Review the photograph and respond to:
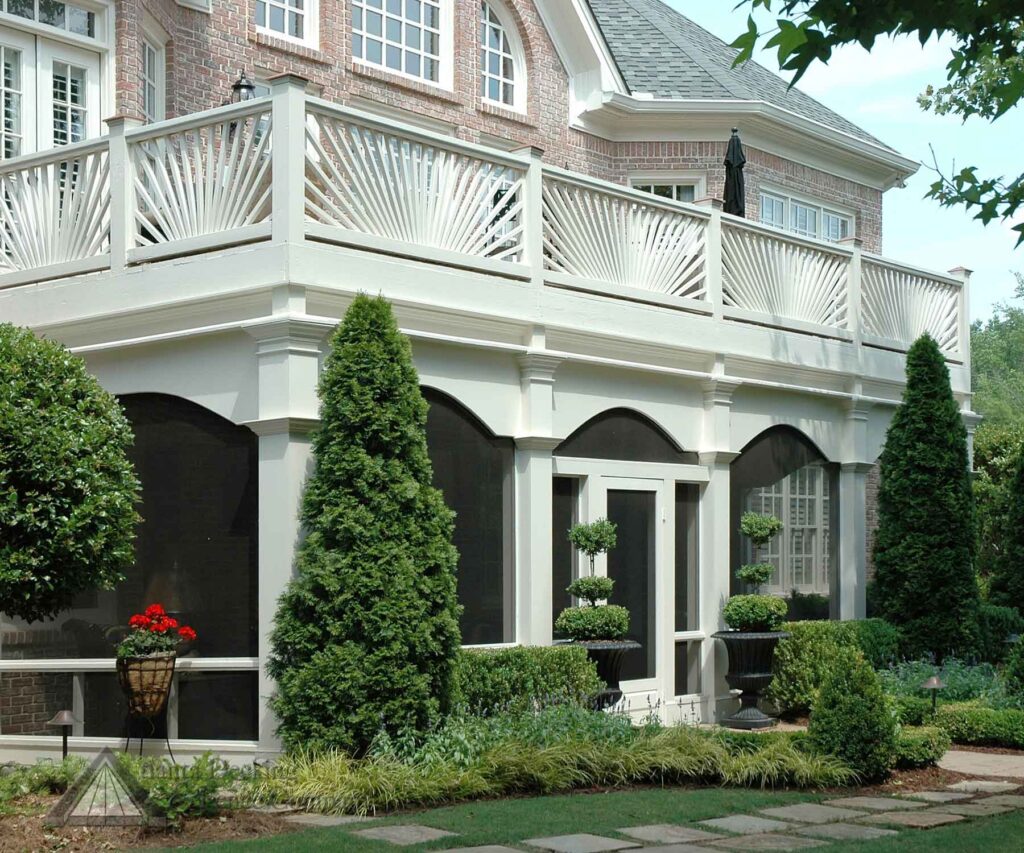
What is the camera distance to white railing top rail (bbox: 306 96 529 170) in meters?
10.5

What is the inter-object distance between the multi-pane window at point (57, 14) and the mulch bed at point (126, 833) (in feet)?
27.3

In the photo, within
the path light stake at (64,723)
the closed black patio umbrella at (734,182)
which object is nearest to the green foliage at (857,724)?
the path light stake at (64,723)

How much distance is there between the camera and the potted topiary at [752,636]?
43.4 feet

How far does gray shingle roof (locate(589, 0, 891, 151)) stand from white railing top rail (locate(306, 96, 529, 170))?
8396mm

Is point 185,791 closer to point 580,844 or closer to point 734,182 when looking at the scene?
point 580,844

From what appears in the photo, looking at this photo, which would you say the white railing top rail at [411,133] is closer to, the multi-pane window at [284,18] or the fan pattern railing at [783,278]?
the fan pattern railing at [783,278]

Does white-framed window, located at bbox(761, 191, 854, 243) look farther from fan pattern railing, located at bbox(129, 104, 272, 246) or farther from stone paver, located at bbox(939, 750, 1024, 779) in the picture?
fan pattern railing, located at bbox(129, 104, 272, 246)

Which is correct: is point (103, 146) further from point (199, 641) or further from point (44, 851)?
point (44, 851)

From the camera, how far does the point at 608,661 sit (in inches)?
473

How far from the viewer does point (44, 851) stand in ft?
24.9

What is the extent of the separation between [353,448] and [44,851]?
3.43m

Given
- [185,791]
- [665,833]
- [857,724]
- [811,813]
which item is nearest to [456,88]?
[857,724]

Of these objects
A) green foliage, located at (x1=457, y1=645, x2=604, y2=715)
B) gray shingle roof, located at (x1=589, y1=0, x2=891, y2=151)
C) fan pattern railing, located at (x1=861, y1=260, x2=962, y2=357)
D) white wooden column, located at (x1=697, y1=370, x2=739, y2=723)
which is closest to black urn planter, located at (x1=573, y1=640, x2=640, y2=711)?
green foliage, located at (x1=457, y1=645, x2=604, y2=715)

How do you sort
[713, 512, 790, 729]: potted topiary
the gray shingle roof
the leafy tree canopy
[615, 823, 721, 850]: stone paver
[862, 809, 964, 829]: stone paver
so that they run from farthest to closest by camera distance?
the gray shingle roof, [713, 512, 790, 729]: potted topiary, [862, 809, 964, 829]: stone paver, [615, 823, 721, 850]: stone paver, the leafy tree canopy
